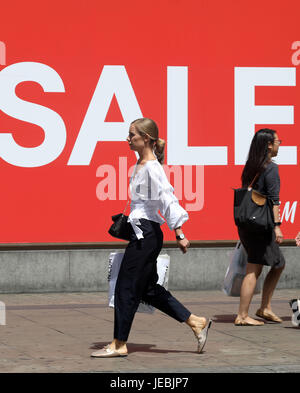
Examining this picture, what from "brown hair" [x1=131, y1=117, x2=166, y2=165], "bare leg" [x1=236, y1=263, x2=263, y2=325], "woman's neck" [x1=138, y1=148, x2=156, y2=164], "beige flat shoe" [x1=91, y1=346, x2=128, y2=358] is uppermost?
"brown hair" [x1=131, y1=117, x2=166, y2=165]

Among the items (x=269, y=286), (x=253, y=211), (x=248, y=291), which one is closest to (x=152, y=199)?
(x=253, y=211)

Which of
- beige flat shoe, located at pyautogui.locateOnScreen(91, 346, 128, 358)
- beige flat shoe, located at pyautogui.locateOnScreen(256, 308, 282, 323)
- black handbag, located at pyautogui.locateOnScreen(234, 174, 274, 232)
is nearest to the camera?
beige flat shoe, located at pyautogui.locateOnScreen(91, 346, 128, 358)

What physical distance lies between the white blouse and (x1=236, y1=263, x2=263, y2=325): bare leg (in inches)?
79.7

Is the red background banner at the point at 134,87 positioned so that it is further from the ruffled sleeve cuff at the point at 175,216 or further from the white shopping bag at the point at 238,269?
the ruffled sleeve cuff at the point at 175,216

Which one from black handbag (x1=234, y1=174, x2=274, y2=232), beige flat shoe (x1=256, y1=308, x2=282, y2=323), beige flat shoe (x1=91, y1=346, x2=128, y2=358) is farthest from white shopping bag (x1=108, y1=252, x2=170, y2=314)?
beige flat shoe (x1=256, y1=308, x2=282, y2=323)

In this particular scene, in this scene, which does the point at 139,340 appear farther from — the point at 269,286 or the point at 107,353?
the point at 269,286

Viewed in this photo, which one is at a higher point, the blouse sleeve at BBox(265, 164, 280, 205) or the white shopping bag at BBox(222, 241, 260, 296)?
the blouse sleeve at BBox(265, 164, 280, 205)

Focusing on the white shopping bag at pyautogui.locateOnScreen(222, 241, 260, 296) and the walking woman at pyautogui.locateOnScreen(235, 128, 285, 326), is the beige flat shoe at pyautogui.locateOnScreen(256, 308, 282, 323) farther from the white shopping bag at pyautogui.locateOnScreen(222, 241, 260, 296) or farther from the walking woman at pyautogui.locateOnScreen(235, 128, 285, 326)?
the white shopping bag at pyautogui.locateOnScreen(222, 241, 260, 296)

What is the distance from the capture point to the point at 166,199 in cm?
827

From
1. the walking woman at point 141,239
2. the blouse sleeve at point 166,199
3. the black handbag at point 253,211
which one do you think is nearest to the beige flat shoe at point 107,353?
the walking woman at point 141,239

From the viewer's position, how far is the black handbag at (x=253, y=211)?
10000 millimetres

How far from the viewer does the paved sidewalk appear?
7820 millimetres
